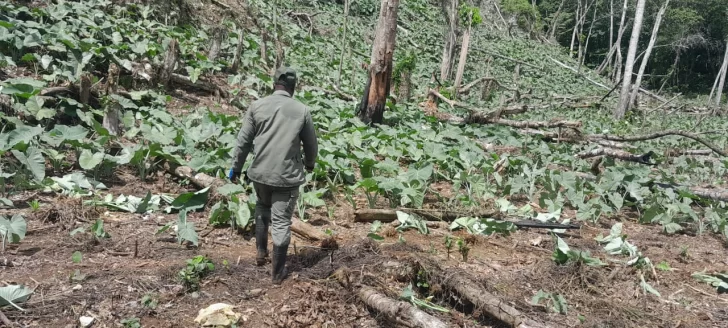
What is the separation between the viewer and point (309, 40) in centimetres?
1616

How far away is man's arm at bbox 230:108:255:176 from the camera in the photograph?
3941 mm

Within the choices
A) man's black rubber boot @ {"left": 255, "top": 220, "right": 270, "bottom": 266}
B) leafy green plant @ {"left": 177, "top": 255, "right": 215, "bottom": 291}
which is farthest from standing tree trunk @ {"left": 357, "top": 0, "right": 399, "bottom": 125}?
leafy green plant @ {"left": 177, "top": 255, "right": 215, "bottom": 291}

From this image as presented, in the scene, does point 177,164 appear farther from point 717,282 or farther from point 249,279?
point 717,282

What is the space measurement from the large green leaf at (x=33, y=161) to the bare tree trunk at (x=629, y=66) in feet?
54.2

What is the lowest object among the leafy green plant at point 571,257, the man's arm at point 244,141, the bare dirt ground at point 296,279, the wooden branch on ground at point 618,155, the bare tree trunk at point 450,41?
the bare dirt ground at point 296,279

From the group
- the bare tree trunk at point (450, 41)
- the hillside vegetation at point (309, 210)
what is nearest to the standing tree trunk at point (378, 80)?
the hillside vegetation at point (309, 210)

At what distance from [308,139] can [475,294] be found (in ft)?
5.25

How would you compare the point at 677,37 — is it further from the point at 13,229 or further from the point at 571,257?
the point at 13,229

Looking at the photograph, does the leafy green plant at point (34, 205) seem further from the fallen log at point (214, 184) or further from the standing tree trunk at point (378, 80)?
the standing tree trunk at point (378, 80)

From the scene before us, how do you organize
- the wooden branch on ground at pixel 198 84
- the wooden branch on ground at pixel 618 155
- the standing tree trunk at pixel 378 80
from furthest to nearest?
the standing tree trunk at pixel 378 80, the wooden branch on ground at pixel 198 84, the wooden branch on ground at pixel 618 155

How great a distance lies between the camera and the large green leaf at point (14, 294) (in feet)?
10.3

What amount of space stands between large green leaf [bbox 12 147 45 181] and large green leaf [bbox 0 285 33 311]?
6.95 ft

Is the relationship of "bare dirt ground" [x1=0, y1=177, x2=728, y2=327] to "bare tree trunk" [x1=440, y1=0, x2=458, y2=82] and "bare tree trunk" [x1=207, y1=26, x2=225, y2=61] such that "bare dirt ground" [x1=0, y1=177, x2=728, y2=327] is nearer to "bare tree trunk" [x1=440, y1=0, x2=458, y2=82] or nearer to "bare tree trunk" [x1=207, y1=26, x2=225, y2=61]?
"bare tree trunk" [x1=207, y1=26, x2=225, y2=61]

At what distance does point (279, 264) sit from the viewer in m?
3.95
